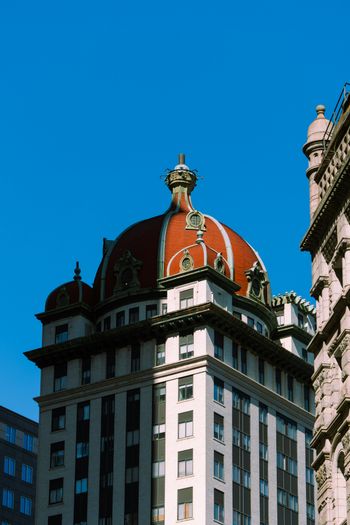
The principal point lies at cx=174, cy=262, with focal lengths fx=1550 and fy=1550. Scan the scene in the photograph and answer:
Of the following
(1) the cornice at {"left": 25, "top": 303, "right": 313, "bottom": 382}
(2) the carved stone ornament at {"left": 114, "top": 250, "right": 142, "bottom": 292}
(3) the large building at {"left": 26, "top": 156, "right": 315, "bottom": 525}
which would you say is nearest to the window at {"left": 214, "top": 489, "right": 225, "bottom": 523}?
(3) the large building at {"left": 26, "top": 156, "right": 315, "bottom": 525}

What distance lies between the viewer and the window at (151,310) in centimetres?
14385

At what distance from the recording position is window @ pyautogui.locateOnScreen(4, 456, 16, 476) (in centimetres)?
18444

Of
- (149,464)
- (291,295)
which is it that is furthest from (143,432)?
(291,295)

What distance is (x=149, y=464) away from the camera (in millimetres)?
134500

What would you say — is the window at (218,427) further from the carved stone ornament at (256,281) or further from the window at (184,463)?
the carved stone ornament at (256,281)

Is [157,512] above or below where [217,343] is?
below

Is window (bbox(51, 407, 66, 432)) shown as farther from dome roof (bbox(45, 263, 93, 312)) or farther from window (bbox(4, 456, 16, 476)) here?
window (bbox(4, 456, 16, 476))

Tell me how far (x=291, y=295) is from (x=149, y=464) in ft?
90.4

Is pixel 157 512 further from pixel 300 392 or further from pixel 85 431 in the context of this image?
pixel 300 392

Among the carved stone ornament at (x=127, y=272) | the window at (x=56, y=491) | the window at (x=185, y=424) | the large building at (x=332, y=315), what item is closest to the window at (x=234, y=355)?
the window at (x=185, y=424)

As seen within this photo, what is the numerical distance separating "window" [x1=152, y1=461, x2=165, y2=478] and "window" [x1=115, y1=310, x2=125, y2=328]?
1624 cm

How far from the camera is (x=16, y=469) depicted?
18550cm

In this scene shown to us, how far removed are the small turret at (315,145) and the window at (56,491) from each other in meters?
83.1

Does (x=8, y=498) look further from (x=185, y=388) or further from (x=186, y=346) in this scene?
(x=185, y=388)
